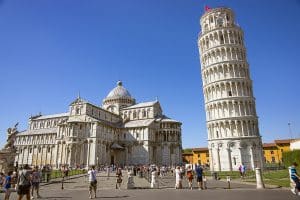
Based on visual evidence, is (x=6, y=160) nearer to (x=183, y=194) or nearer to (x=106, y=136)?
(x=183, y=194)

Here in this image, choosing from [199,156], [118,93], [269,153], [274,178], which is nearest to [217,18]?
[274,178]

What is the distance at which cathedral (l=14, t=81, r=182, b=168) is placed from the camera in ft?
197

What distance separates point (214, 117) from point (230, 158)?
868cm

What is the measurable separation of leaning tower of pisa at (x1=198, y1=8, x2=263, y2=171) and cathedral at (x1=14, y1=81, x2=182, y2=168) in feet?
75.6

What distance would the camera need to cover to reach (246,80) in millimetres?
47938

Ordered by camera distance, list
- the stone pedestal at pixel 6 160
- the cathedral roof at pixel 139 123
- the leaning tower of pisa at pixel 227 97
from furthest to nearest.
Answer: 1. the cathedral roof at pixel 139 123
2. the leaning tower of pisa at pixel 227 97
3. the stone pedestal at pixel 6 160

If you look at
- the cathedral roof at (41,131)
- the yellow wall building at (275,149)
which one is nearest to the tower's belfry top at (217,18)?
the yellow wall building at (275,149)

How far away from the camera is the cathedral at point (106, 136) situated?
60.2 meters

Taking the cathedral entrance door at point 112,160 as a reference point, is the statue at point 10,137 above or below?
above

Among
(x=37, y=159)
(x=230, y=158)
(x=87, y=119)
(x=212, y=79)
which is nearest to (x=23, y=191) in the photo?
(x=230, y=158)

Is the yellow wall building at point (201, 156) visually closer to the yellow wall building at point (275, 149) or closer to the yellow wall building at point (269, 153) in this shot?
the yellow wall building at point (269, 153)

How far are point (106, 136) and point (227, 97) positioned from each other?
34.7 meters

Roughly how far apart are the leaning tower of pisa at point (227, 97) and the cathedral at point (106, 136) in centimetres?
2304

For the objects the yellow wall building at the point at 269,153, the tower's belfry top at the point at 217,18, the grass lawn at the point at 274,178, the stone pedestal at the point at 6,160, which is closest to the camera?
the grass lawn at the point at 274,178
